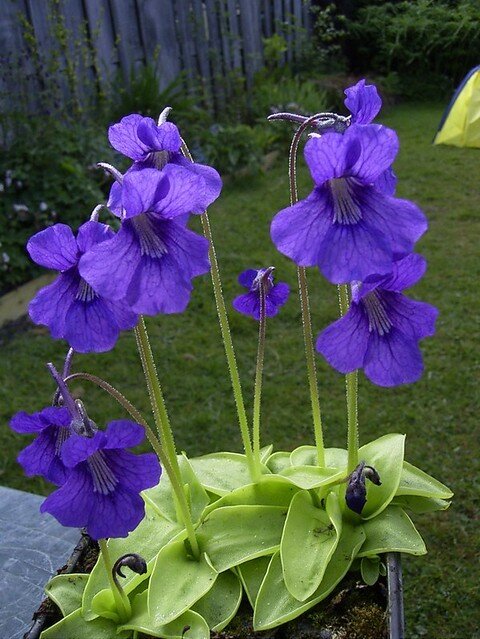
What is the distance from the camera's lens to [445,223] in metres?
4.53

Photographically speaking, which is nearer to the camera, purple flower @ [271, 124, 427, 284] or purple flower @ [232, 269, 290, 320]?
purple flower @ [271, 124, 427, 284]

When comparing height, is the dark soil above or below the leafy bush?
above

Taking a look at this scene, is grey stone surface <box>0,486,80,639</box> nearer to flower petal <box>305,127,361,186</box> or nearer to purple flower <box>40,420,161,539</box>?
purple flower <box>40,420,161,539</box>

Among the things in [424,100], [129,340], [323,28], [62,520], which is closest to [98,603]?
[62,520]

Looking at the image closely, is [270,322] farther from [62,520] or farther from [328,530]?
[62,520]

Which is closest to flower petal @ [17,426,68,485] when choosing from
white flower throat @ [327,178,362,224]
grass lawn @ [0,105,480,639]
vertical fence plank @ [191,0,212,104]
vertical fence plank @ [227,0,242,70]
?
white flower throat @ [327,178,362,224]

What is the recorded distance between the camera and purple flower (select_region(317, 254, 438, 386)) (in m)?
1.24

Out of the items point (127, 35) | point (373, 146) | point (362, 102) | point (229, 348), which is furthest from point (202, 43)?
point (373, 146)

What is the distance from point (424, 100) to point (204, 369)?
4.94 metres

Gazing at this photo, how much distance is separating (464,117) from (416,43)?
8.64 feet

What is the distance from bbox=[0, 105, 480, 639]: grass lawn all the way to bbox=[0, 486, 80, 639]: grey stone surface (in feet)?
2.94

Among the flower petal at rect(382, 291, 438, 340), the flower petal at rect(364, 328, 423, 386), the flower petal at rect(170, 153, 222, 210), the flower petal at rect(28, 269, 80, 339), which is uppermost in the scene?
the flower petal at rect(170, 153, 222, 210)

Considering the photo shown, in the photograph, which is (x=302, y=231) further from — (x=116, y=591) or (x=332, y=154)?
(x=116, y=591)

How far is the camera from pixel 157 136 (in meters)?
1.25
